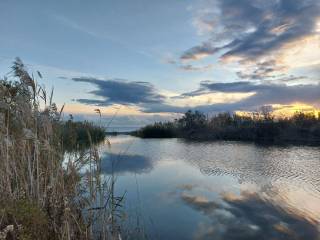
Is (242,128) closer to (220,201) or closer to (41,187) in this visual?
(220,201)

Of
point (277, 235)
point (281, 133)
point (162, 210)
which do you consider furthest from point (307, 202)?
point (281, 133)

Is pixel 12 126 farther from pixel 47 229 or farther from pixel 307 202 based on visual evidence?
pixel 307 202

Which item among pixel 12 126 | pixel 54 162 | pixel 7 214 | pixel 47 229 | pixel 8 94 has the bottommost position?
pixel 47 229

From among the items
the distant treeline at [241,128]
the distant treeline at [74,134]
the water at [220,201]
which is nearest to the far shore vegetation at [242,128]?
the distant treeline at [241,128]

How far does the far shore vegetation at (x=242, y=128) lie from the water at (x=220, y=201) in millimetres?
17743

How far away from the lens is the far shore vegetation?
3069 cm

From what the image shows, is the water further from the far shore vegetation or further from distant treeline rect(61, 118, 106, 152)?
the far shore vegetation

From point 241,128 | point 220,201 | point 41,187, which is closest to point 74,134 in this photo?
point 41,187

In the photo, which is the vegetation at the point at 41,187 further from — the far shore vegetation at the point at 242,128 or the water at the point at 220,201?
the far shore vegetation at the point at 242,128

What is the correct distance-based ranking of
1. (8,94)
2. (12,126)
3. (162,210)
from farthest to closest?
(162,210), (12,126), (8,94)

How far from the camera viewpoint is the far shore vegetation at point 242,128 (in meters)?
30.7

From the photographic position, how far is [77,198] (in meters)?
4.63

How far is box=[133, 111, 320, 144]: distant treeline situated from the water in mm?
18481

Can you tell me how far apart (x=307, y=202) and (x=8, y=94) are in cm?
697
